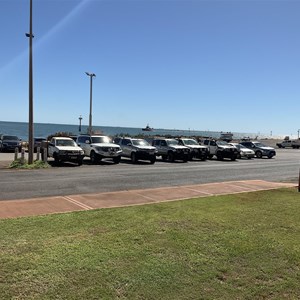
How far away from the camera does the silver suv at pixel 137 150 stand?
85.7 feet

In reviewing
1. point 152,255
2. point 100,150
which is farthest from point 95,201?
point 100,150

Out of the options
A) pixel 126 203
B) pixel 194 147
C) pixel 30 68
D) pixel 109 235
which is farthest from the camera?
pixel 194 147

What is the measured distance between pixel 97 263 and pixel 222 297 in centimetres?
160

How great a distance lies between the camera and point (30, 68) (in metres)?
20.8

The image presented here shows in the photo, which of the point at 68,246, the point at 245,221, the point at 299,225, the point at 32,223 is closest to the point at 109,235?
the point at 68,246

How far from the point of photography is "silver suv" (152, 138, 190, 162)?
29.0 metres

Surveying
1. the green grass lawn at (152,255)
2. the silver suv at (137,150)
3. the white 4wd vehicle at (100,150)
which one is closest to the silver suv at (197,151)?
the silver suv at (137,150)

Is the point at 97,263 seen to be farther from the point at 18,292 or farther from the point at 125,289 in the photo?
the point at 18,292

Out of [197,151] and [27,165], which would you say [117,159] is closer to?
[27,165]

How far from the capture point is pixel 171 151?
2912cm

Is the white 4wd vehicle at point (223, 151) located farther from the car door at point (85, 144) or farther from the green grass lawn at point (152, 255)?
the green grass lawn at point (152, 255)

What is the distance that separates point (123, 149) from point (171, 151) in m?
3.75

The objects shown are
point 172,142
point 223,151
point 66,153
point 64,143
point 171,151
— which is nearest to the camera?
point 66,153

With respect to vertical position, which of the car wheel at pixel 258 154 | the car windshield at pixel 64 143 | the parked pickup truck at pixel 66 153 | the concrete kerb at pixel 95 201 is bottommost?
the car wheel at pixel 258 154
